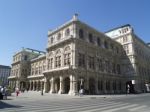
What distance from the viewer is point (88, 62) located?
1647 inches

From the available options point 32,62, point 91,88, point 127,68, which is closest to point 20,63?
point 32,62

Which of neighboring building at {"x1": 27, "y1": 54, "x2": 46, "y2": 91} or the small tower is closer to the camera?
the small tower

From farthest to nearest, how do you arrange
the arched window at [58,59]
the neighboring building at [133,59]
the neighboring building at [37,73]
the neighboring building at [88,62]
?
the neighboring building at [37,73]
the neighboring building at [133,59]
the arched window at [58,59]
the neighboring building at [88,62]

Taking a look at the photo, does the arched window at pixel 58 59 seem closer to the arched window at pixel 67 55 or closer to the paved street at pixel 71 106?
the arched window at pixel 67 55

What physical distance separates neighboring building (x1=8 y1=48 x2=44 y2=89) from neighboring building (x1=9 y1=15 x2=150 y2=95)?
928 centimetres

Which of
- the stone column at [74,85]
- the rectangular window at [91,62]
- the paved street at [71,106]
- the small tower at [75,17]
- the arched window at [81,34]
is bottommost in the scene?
the paved street at [71,106]

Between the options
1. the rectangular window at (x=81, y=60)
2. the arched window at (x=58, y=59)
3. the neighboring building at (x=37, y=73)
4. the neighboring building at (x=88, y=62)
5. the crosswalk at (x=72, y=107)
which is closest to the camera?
the crosswalk at (x=72, y=107)

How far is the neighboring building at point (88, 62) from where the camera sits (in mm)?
39188

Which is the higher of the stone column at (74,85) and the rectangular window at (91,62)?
the rectangular window at (91,62)

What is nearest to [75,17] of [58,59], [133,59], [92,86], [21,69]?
[58,59]

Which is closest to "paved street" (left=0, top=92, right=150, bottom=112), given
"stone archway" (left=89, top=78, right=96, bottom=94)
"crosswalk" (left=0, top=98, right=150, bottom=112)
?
"crosswalk" (left=0, top=98, right=150, bottom=112)

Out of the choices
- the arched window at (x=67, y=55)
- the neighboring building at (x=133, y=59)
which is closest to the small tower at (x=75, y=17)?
the arched window at (x=67, y=55)

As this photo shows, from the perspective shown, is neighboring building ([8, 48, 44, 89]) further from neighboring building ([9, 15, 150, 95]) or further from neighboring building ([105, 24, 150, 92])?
neighboring building ([105, 24, 150, 92])

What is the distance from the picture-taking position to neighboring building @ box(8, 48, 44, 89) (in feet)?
230
